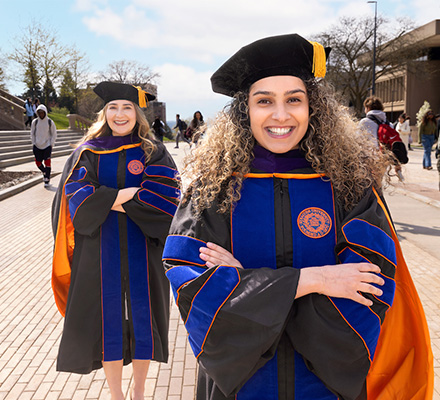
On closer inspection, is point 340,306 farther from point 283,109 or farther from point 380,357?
point 283,109

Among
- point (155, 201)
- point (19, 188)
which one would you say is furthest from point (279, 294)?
point (19, 188)

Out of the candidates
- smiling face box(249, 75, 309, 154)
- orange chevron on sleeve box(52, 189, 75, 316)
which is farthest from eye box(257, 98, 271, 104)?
orange chevron on sleeve box(52, 189, 75, 316)

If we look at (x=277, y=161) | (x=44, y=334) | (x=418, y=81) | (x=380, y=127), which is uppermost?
(x=418, y=81)

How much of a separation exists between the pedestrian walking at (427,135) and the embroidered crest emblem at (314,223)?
49.3 ft

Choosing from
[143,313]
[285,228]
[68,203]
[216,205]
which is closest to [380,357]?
[285,228]

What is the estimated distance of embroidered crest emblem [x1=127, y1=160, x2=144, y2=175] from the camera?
123 inches

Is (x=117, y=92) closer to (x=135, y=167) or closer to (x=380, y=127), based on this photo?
(x=135, y=167)

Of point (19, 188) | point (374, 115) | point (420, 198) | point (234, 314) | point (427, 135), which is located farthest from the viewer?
point (427, 135)

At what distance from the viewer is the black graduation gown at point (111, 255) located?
2900 millimetres

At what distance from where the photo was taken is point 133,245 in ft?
9.98

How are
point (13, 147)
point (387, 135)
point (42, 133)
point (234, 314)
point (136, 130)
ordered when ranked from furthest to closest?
point (13, 147) < point (42, 133) < point (387, 135) < point (136, 130) < point (234, 314)

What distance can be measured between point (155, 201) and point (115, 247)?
411 millimetres

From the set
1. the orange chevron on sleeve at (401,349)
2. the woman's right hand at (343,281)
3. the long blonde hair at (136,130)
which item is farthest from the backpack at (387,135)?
the woman's right hand at (343,281)

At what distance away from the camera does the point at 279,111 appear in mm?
1730
